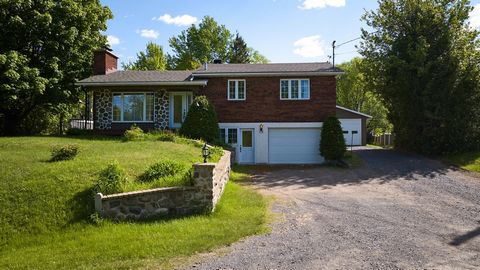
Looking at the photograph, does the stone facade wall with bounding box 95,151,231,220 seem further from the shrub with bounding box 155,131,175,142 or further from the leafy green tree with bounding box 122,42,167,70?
the leafy green tree with bounding box 122,42,167,70

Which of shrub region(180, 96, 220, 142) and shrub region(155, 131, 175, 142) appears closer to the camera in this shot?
shrub region(155, 131, 175, 142)

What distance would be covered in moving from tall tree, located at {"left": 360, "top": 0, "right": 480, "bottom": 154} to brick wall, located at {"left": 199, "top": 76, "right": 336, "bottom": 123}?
4.92 meters

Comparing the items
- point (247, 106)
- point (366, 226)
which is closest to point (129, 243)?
point (366, 226)

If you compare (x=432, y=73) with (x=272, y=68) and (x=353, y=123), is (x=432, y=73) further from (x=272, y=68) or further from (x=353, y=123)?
(x=353, y=123)

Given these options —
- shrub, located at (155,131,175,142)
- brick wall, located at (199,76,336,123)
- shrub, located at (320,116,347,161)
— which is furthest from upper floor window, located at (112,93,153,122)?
shrub, located at (320,116,347,161)

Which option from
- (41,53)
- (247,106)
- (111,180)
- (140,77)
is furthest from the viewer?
(140,77)

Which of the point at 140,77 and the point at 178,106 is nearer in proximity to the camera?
the point at 178,106

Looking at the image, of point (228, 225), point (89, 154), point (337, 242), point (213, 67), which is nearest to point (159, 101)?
point (213, 67)

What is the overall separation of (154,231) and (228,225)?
157cm

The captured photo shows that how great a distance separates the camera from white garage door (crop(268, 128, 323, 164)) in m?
22.6

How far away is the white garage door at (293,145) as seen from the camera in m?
22.6

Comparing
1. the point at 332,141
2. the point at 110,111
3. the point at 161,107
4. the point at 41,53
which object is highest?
the point at 41,53

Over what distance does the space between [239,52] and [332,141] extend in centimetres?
3421

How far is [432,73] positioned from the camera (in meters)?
22.5
